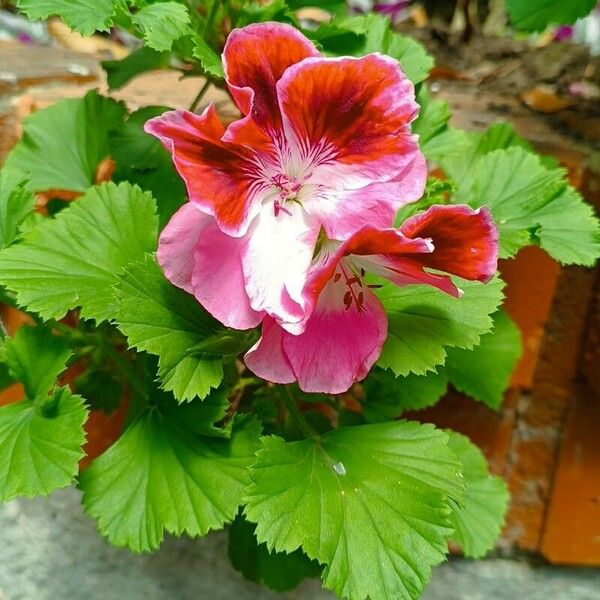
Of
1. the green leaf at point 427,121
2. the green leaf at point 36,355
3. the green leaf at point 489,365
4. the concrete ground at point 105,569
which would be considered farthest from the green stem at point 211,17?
the concrete ground at point 105,569

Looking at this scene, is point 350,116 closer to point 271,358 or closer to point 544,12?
point 271,358

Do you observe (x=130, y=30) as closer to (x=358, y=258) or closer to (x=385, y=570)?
(x=358, y=258)

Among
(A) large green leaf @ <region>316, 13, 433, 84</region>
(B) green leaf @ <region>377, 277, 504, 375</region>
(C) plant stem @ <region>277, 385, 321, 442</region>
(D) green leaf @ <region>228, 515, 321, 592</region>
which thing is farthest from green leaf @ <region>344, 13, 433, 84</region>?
(D) green leaf @ <region>228, 515, 321, 592</region>

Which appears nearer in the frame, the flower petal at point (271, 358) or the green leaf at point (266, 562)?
the flower petal at point (271, 358)

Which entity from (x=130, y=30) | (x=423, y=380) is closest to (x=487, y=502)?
(x=423, y=380)

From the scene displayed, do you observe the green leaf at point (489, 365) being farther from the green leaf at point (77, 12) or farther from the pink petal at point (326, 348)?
the green leaf at point (77, 12)

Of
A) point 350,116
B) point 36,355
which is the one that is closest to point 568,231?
point 350,116
